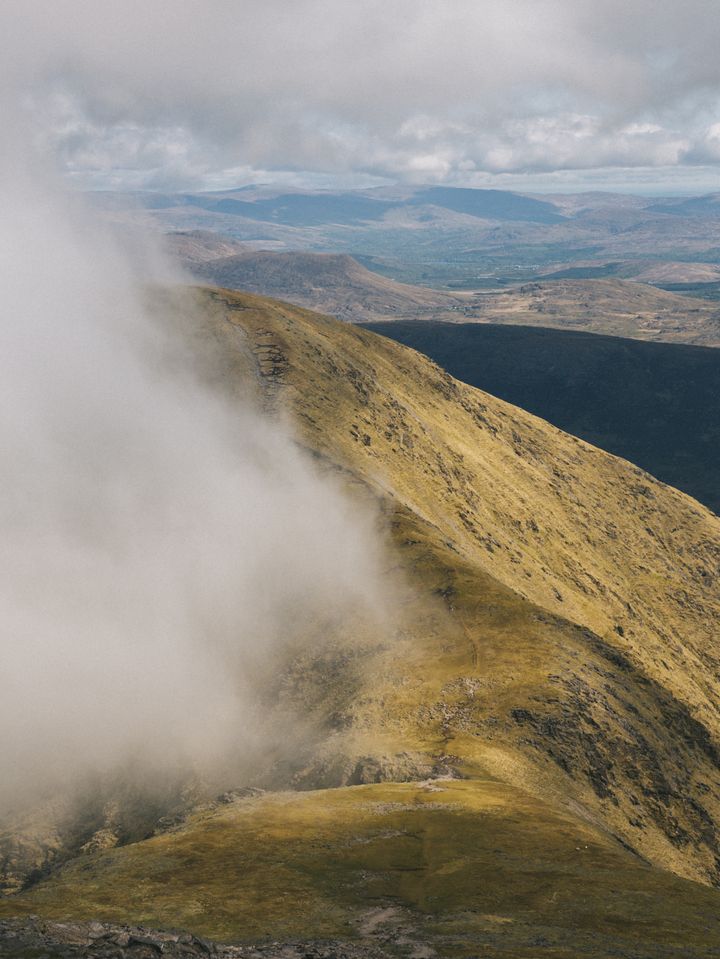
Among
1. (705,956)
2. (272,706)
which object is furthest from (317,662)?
(705,956)

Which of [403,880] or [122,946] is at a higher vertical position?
[122,946]

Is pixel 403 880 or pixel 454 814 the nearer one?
pixel 403 880

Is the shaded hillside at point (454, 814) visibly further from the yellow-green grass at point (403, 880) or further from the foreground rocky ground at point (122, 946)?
the foreground rocky ground at point (122, 946)

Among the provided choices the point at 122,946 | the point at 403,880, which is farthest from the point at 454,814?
the point at 122,946

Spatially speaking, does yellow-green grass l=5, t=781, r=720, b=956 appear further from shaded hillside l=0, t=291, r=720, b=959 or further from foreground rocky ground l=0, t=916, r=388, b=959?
foreground rocky ground l=0, t=916, r=388, b=959

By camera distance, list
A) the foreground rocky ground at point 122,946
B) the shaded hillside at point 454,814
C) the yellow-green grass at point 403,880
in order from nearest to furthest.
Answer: the foreground rocky ground at point 122,946 → the yellow-green grass at point 403,880 → the shaded hillside at point 454,814

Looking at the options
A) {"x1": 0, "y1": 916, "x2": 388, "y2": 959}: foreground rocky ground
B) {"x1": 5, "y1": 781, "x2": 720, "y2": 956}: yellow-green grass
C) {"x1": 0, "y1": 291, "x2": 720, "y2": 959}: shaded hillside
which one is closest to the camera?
{"x1": 0, "y1": 916, "x2": 388, "y2": 959}: foreground rocky ground

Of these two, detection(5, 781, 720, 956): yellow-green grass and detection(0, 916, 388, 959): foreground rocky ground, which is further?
detection(5, 781, 720, 956): yellow-green grass

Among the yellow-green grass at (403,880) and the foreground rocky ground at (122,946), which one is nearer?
the foreground rocky ground at (122,946)

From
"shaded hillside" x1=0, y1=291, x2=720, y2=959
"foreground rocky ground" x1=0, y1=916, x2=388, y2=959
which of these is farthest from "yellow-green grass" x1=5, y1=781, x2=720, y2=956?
"foreground rocky ground" x1=0, y1=916, x2=388, y2=959

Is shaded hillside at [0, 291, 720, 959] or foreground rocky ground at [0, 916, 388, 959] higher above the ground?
foreground rocky ground at [0, 916, 388, 959]

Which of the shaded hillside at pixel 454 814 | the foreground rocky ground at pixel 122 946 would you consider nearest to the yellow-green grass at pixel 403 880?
the shaded hillside at pixel 454 814

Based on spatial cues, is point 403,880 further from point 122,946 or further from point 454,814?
point 122,946
